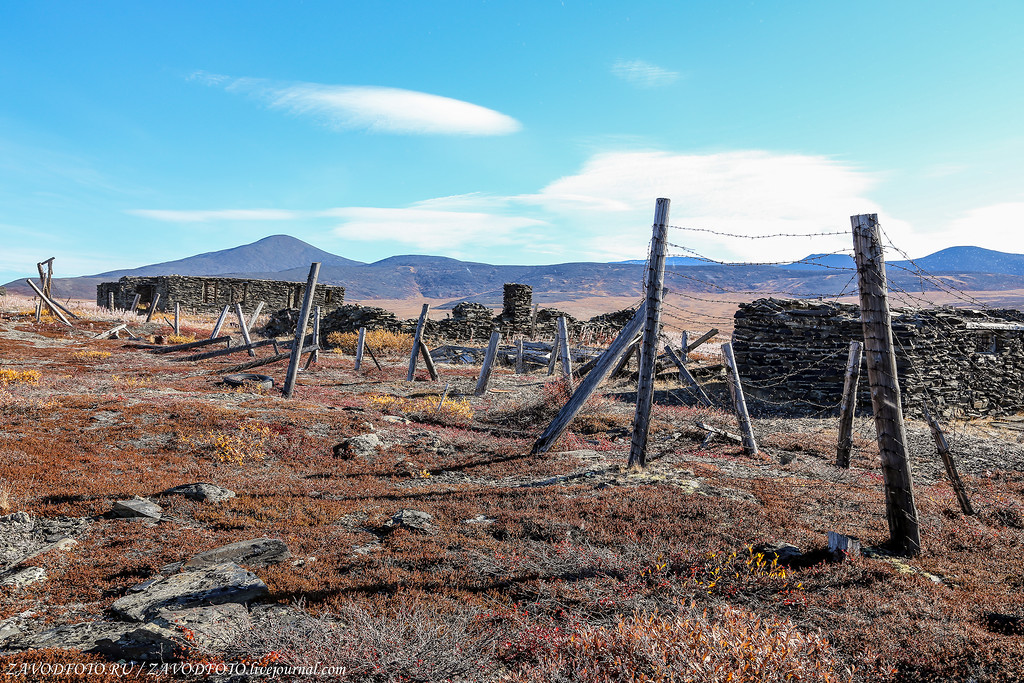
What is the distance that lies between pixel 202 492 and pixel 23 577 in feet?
7.02

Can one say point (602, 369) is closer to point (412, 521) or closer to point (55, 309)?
point (412, 521)

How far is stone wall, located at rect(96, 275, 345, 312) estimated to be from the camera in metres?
40.2

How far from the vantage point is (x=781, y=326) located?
1639 cm

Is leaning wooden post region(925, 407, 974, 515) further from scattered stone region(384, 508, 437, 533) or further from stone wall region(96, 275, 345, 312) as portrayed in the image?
stone wall region(96, 275, 345, 312)

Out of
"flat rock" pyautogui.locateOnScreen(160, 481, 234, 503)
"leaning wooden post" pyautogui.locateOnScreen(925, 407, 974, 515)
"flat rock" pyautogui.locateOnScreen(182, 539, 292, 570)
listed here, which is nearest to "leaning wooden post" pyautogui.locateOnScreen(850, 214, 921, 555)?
"leaning wooden post" pyautogui.locateOnScreen(925, 407, 974, 515)

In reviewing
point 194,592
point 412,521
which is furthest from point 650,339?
point 194,592

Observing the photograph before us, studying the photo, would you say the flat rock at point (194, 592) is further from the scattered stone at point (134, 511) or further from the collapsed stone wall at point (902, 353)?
the collapsed stone wall at point (902, 353)

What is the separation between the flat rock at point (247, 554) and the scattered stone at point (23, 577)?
1051mm

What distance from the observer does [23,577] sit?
430 centimetres

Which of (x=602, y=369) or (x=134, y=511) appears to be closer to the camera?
(x=134, y=511)

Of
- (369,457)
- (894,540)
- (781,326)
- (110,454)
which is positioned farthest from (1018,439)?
(110,454)

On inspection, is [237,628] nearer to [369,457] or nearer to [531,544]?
[531,544]

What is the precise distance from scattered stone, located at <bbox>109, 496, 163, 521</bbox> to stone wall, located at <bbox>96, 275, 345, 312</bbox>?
35734 millimetres

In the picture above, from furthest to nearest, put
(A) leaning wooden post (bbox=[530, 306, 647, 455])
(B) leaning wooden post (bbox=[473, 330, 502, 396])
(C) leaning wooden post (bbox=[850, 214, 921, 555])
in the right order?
1. (B) leaning wooden post (bbox=[473, 330, 502, 396])
2. (A) leaning wooden post (bbox=[530, 306, 647, 455])
3. (C) leaning wooden post (bbox=[850, 214, 921, 555])
